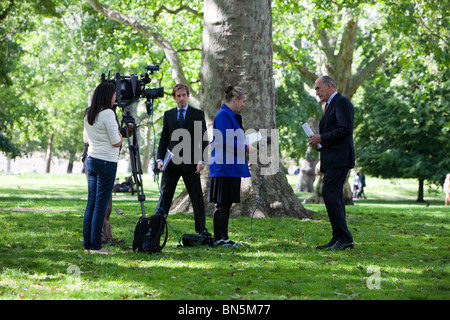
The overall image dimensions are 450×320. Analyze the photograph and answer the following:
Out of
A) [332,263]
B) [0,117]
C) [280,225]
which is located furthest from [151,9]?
[332,263]

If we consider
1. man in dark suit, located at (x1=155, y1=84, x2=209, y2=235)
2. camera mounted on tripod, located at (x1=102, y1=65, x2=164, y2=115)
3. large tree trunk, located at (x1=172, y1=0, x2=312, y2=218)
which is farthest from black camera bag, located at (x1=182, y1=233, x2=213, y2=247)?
large tree trunk, located at (x1=172, y1=0, x2=312, y2=218)

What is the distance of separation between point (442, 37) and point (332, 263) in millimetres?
14047

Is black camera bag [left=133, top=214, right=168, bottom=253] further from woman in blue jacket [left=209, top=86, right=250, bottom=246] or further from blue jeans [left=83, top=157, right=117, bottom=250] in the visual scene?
woman in blue jacket [left=209, top=86, right=250, bottom=246]

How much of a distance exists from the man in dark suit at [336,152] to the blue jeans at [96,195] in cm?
267

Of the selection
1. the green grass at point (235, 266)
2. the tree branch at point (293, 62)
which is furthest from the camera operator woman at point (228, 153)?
the tree branch at point (293, 62)

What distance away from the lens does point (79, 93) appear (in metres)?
40.2

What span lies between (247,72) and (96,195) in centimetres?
495

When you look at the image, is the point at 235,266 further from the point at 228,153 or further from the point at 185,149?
the point at 185,149

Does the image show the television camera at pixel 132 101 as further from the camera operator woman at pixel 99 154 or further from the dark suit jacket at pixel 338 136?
the dark suit jacket at pixel 338 136

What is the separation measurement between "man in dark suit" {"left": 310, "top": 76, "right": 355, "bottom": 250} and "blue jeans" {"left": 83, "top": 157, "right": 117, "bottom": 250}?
105 inches

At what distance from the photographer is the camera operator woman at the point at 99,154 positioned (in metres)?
6.70

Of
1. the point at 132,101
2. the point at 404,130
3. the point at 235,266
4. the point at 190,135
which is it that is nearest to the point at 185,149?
the point at 190,135

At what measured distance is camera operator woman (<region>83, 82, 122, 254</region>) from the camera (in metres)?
6.70

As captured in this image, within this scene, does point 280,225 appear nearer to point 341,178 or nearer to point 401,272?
point 341,178
